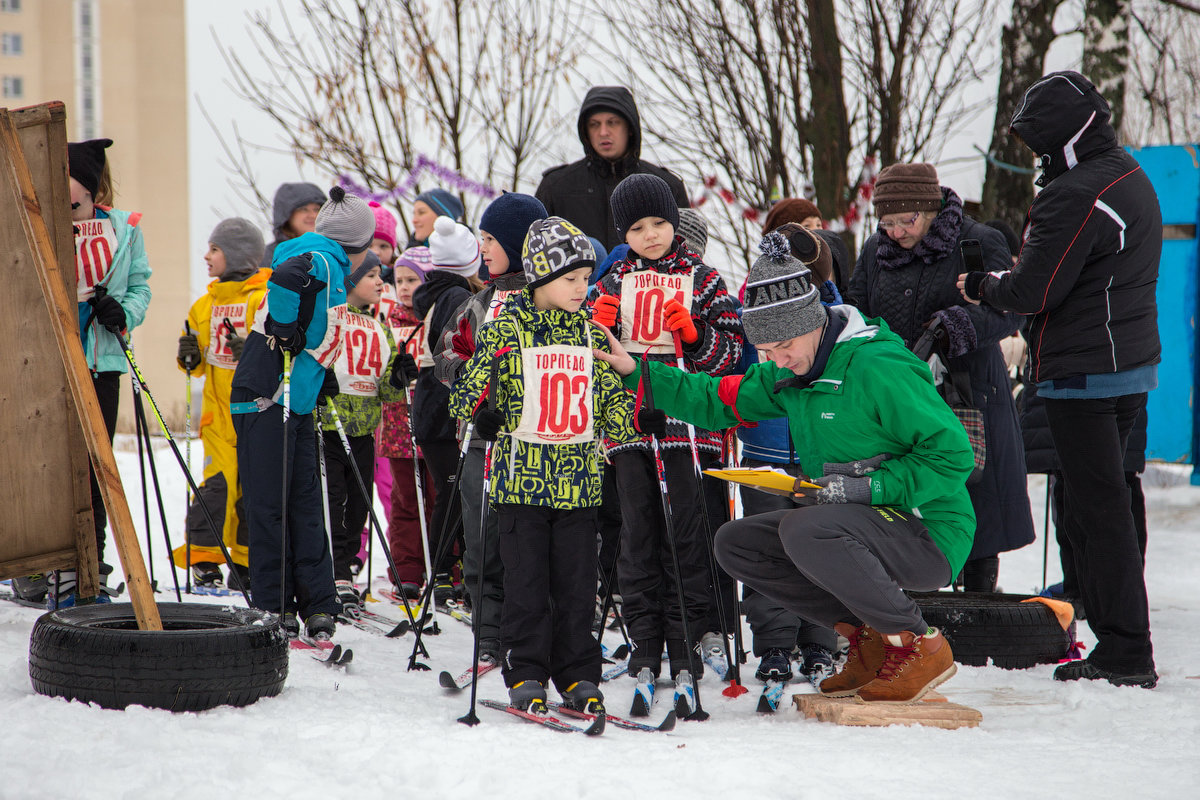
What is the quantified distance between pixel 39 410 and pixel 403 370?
172cm

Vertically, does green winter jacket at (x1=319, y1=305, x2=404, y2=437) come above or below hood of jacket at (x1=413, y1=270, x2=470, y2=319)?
below

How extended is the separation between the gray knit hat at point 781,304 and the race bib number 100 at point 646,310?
614 millimetres

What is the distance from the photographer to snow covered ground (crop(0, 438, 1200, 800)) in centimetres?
254

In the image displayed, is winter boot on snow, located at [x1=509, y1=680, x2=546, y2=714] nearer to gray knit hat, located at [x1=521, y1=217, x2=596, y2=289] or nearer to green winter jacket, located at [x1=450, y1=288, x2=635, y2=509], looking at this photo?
green winter jacket, located at [x1=450, y1=288, x2=635, y2=509]

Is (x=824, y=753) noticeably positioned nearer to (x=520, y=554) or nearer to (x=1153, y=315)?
(x=520, y=554)

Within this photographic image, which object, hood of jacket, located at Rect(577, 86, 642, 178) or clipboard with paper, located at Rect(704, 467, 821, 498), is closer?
clipboard with paper, located at Rect(704, 467, 821, 498)

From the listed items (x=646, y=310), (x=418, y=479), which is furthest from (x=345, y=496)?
(x=646, y=310)

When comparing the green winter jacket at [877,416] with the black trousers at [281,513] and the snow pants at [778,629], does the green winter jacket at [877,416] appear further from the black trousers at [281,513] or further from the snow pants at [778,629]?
the black trousers at [281,513]

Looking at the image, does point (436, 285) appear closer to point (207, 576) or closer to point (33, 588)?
point (207, 576)

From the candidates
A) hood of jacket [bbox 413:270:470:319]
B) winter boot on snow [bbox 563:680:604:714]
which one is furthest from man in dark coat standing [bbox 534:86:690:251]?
winter boot on snow [bbox 563:680:604:714]

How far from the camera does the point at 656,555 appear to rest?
404cm

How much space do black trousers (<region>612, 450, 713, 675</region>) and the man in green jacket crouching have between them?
35cm

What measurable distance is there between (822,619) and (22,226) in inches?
126

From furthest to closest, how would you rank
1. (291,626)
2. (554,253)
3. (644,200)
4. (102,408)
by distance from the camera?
(102,408) → (291,626) → (644,200) → (554,253)
